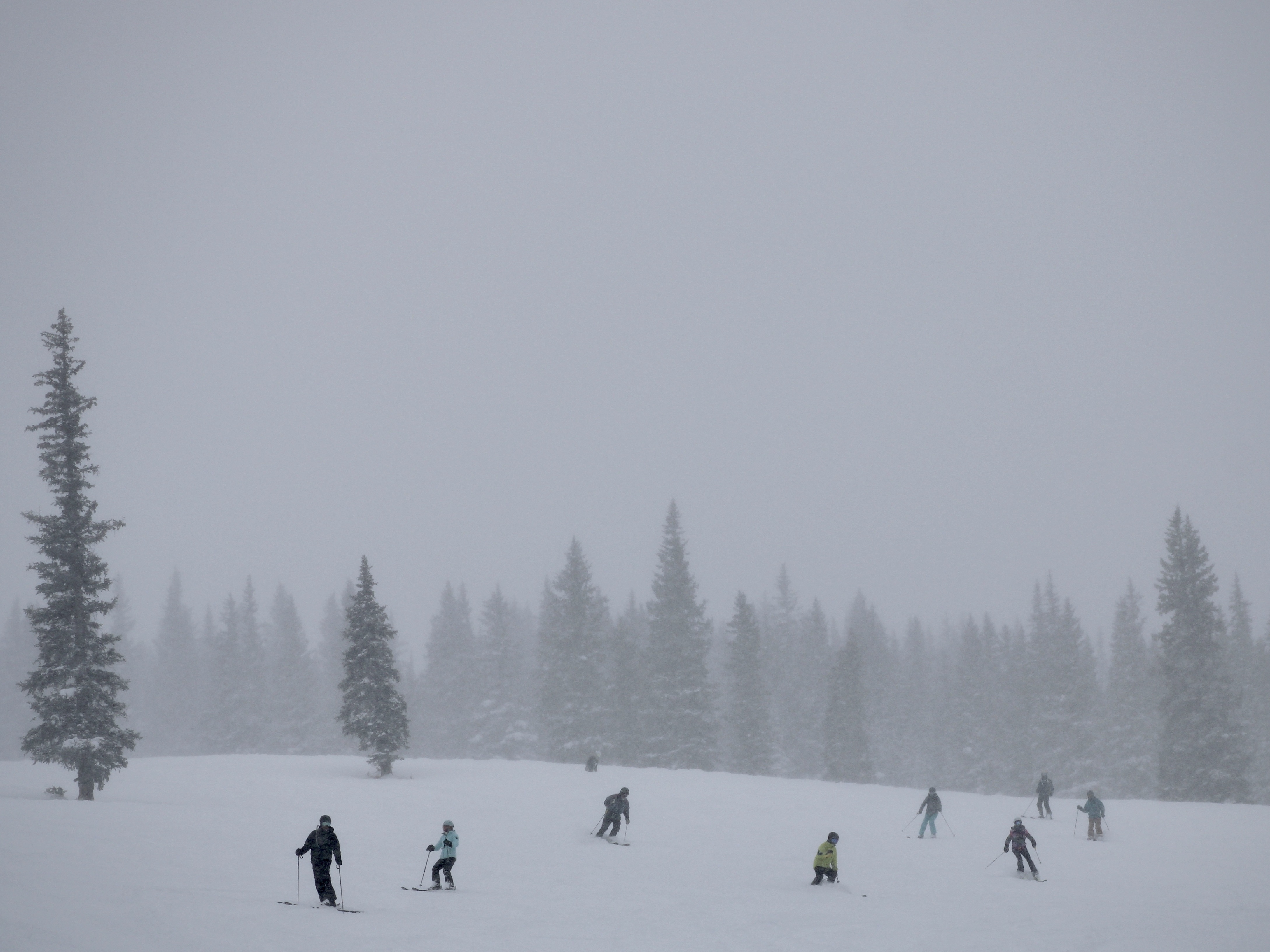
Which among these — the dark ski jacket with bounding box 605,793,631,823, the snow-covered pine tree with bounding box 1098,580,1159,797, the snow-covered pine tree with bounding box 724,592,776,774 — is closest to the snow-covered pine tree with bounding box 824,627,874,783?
the snow-covered pine tree with bounding box 724,592,776,774

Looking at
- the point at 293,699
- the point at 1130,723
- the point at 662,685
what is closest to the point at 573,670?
the point at 662,685

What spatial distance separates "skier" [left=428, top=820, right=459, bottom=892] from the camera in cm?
2066

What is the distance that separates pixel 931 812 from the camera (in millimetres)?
30703

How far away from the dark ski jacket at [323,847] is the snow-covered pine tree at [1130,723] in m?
55.8

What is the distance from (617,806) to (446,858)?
26.2ft

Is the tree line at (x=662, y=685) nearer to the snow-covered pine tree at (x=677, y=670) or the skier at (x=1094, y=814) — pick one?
the snow-covered pine tree at (x=677, y=670)

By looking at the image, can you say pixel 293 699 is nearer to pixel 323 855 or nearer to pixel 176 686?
pixel 176 686

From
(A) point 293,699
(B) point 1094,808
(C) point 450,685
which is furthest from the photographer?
(C) point 450,685

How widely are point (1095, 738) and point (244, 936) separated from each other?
63.8 metres

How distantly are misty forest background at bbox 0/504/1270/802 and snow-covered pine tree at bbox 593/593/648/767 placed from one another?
138mm

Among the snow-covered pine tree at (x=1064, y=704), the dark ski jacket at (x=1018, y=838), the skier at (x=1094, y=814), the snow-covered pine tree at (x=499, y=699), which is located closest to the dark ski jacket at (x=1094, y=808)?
the skier at (x=1094, y=814)

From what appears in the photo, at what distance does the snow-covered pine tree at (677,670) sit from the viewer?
56281 millimetres

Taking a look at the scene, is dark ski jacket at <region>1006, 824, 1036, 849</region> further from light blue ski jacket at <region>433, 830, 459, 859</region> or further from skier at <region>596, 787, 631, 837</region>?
light blue ski jacket at <region>433, 830, 459, 859</region>

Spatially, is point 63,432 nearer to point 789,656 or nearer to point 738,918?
point 738,918
